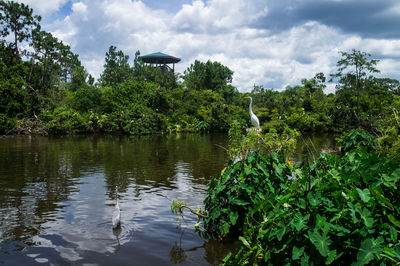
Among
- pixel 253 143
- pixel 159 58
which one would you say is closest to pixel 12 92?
pixel 253 143

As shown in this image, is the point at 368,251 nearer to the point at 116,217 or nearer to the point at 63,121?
the point at 116,217

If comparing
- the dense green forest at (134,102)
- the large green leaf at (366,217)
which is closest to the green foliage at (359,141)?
the large green leaf at (366,217)

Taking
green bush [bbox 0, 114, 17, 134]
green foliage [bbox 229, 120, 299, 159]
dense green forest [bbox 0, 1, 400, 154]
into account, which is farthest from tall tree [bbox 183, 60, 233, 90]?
green foliage [bbox 229, 120, 299, 159]

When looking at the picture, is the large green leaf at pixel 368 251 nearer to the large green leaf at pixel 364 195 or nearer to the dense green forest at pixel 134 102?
the large green leaf at pixel 364 195

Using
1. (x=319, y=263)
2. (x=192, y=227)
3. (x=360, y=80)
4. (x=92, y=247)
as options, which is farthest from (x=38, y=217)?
(x=360, y=80)

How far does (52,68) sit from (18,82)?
856 cm

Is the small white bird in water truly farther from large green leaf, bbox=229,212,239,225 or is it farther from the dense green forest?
the dense green forest

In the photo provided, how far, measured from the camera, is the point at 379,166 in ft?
10.9

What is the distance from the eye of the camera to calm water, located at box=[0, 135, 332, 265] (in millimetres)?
4902

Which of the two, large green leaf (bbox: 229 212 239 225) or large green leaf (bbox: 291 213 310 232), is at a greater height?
large green leaf (bbox: 291 213 310 232)

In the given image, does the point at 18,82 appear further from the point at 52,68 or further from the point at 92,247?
the point at 92,247

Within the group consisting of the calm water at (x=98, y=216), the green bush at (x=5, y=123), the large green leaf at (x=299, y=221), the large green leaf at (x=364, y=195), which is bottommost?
the calm water at (x=98, y=216)

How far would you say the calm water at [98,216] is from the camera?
4902 mm

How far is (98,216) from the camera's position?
261 inches
